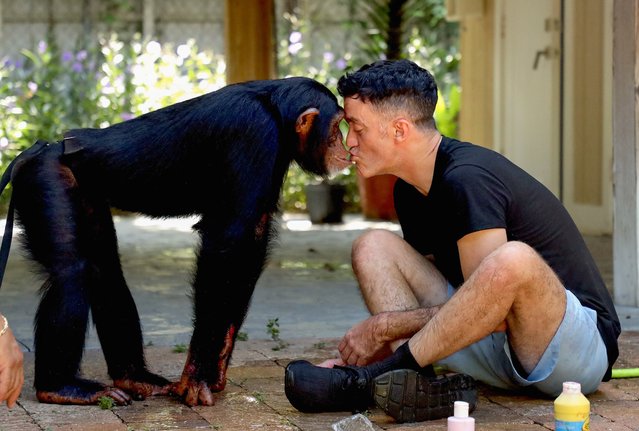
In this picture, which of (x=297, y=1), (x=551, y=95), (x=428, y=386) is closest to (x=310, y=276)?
(x=551, y=95)

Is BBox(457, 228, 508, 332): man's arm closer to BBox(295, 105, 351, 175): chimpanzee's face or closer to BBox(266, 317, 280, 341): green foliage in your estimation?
BBox(295, 105, 351, 175): chimpanzee's face

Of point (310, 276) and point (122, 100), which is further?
point (122, 100)

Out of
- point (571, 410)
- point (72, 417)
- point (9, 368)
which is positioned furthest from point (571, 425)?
point (72, 417)

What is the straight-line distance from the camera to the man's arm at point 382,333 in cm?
361

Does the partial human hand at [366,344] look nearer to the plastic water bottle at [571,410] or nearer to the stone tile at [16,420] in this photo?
the plastic water bottle at [571,410]

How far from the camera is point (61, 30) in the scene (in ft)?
41.4

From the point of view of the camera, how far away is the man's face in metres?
3.59

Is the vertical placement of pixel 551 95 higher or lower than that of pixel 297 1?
lower

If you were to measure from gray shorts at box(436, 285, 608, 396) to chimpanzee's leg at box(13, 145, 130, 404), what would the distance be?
1083mm

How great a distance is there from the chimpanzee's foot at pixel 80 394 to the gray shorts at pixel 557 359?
100 centimetres

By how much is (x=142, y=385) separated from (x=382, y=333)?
0.79 metres

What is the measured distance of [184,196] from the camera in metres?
3.70

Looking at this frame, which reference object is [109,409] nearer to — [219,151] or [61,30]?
[219,151]

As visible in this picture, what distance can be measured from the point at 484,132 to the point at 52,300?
6.54 m
